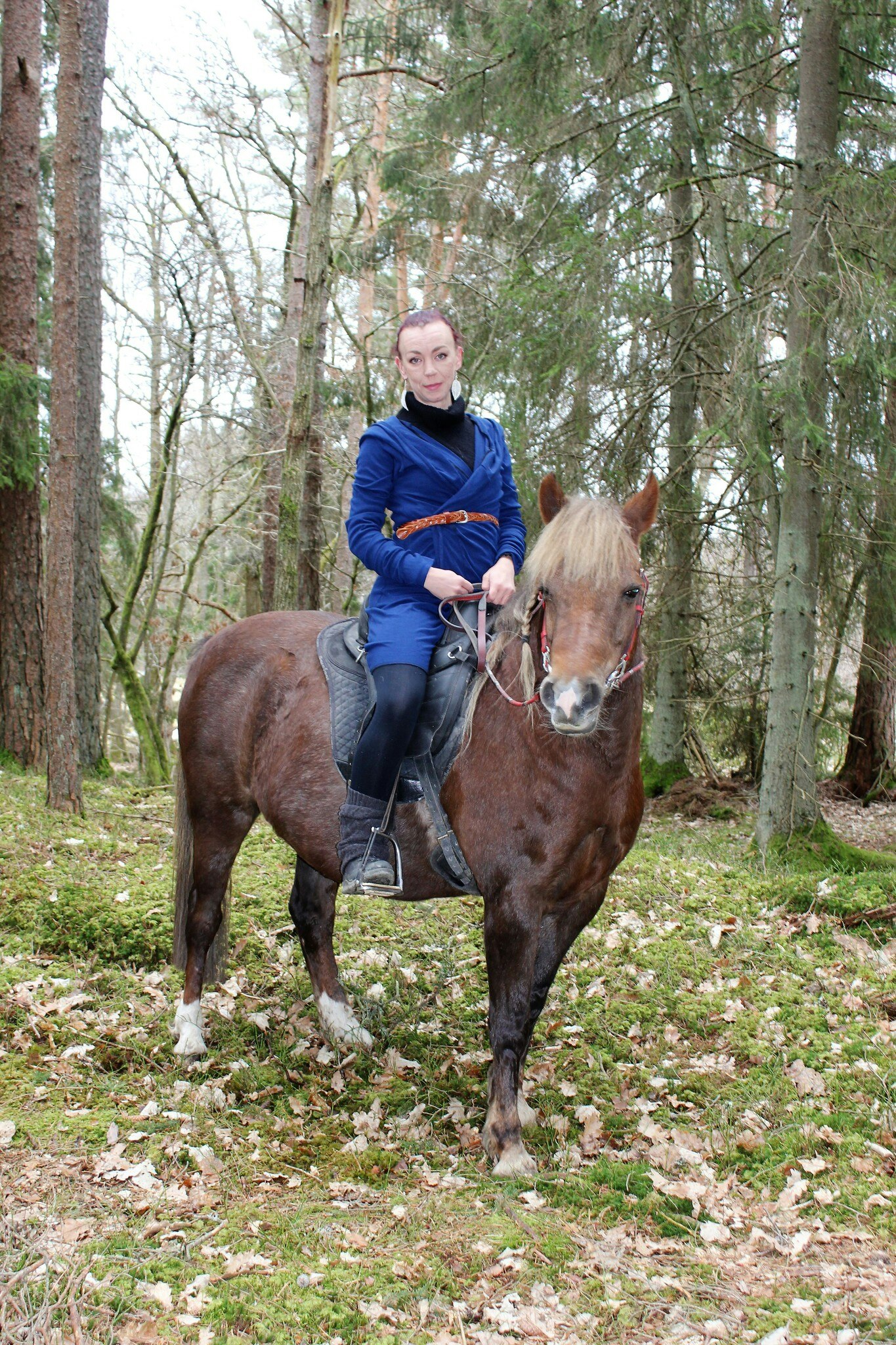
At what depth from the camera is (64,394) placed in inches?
297

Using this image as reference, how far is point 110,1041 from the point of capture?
4629 millimetres

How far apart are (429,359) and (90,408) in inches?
324

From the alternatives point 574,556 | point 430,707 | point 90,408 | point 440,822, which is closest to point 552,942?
point 440,822

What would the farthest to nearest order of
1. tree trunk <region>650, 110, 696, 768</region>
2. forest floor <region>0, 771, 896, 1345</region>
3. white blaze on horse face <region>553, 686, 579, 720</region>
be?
tree trunk <region>650, 110, 696, 768</region>
white blaze on horse face <region>553, 686, 579, 720</region>
forest floor <region>0, 771, 896, 1345</region>

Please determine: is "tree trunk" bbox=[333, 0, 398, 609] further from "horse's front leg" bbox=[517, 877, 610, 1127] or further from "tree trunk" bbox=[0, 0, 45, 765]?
"horse's front leg" bbox=[517, 877, 610, 1127]

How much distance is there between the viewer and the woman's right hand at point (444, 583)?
12.5 feet

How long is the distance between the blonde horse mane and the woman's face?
2.92 ft

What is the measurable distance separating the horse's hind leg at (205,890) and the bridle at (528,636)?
178 centimetres

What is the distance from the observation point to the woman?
12.6 feet

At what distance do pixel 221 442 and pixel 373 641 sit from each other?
15.2m

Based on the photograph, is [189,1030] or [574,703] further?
[189,1030]

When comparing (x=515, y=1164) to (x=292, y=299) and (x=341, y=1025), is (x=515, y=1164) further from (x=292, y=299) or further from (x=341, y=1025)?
(x=292, y=299)

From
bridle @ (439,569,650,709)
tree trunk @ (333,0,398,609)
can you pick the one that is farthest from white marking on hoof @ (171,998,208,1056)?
tree trunk @ (333,0,398,609)

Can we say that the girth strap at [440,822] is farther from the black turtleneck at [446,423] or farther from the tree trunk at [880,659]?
the tree trunk at [880,659]
